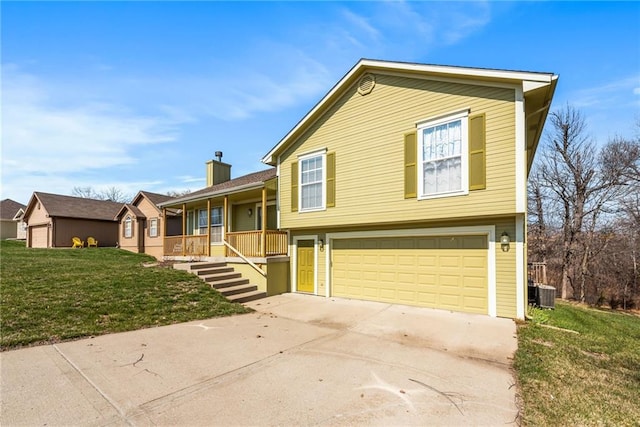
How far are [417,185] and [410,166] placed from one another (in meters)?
0.58

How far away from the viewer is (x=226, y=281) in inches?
436

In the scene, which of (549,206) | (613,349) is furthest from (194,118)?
(549,206)

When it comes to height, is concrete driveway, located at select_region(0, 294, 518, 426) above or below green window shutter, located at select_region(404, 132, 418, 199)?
below

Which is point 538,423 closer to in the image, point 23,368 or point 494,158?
point 494,158

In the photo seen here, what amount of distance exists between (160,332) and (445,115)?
8555mm

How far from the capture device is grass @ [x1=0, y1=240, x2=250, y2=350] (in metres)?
6.24

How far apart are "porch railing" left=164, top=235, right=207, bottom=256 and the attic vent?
365 inches

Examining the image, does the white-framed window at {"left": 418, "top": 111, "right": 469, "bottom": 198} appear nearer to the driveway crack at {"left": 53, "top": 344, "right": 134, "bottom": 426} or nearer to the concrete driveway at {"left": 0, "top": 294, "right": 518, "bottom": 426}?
the concrete driveway at {"left": 0, "top": 294, "right": 518, "bottom": 426}

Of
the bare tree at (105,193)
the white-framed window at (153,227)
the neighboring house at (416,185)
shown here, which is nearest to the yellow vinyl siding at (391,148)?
the neighboring house at (416,185)

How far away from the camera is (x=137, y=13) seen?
7.65 meters

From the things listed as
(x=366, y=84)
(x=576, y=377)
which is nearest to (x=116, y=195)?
(x=366, y=84)

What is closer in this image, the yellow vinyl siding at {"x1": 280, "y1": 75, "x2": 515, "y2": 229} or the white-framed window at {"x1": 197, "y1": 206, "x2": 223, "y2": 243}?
the yellow vinyl siding at {"x1": 280, "y1": 75, "x2": 515, "y2": 229}

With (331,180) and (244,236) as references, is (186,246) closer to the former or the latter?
(244,236)

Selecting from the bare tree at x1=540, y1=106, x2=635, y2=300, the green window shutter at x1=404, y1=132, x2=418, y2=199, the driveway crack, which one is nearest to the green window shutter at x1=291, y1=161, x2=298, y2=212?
the green window shutter at x1=404, y1=132, x2=418, y2=199
